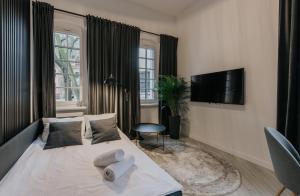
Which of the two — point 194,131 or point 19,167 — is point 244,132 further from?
point 19,167

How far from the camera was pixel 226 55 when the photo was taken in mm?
3338

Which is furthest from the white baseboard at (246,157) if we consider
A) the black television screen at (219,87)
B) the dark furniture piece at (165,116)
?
the dark furniture piece at (165,116)

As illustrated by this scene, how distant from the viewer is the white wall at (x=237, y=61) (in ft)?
8.74

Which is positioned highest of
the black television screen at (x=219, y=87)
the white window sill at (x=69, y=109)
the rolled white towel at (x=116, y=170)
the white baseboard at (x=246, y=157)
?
the black television screen at (x=219, y=87)

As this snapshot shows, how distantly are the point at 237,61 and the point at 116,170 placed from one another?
2.83 metres

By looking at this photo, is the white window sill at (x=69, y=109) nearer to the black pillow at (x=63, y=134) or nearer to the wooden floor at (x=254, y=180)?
the black pillow at (x=63, y=134)

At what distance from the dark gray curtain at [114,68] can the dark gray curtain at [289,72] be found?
8.80 feet

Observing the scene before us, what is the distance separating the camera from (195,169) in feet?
8.38

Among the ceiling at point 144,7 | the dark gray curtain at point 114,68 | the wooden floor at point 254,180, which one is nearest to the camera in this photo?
the wooden floor at point 254,180

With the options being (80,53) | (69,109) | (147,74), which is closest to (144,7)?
(147,74)

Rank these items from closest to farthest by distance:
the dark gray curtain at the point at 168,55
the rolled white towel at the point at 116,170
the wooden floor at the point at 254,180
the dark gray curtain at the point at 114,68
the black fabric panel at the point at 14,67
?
1. the rolled white towel at the point at 116,170
2. the black fabric panel at the point at 14,67
3. the wooden floor at the point at 254,180
4. the dark gray curtain at the point at 114,68
5. the dark gray curtain at the point at 168,55

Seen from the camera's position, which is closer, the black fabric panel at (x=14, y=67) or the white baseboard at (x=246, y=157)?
the black fabric panel at (x=14, y=67)

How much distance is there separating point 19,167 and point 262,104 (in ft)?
11.1

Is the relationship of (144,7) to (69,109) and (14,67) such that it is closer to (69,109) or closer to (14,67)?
(69,109)
